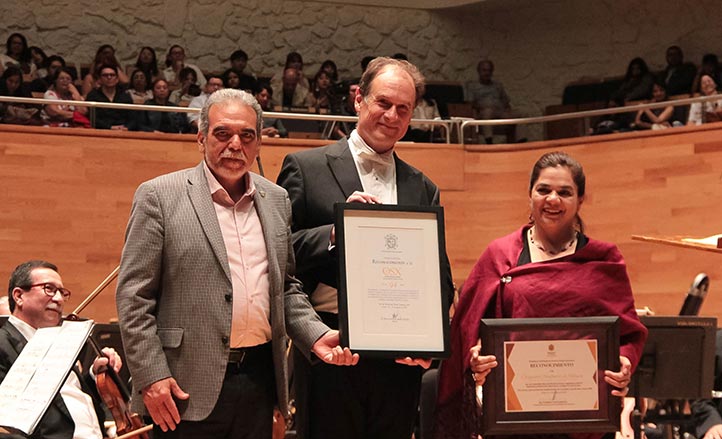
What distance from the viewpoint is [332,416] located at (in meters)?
3.03

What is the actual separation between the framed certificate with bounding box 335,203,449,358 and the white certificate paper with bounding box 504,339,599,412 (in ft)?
1.23

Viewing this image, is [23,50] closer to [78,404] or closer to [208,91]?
[208,91]

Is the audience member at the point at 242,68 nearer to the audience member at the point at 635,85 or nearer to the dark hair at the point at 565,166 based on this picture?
the audience member at the point at 635,85

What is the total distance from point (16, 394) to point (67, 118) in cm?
514

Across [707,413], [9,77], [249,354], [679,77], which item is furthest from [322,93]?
[249,354]

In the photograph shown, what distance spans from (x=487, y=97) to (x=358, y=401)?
8556 mm

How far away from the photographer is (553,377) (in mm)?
3236

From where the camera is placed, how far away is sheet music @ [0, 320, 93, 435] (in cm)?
341

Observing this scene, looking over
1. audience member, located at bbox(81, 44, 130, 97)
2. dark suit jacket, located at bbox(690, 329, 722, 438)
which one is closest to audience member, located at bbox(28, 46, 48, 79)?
audience member, located at bbox(81, 44, 130, 97)

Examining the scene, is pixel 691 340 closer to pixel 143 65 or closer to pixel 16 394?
pixel 16 394

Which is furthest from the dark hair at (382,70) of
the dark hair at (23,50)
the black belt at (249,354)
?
the dark hair at (23,50)

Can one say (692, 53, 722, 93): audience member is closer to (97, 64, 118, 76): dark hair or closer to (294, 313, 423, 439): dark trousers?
(97, 64, 118, 76): dark hair

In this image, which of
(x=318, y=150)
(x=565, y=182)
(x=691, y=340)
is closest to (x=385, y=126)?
(x=318, y=150)

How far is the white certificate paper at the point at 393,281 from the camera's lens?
2.89 metres
